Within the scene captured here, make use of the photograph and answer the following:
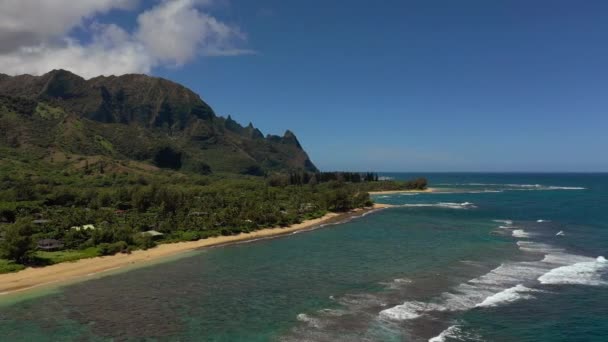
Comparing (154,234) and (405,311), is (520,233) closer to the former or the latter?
(405,311)

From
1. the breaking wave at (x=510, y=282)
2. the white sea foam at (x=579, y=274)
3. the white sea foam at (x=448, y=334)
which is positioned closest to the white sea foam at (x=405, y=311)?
the breaking wave at (x=510, y=282)

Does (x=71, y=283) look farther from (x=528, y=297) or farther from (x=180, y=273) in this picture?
(x=528, y=297)

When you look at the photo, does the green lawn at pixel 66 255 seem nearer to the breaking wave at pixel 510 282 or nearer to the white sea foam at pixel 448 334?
the breaking wave at pixel 510 282

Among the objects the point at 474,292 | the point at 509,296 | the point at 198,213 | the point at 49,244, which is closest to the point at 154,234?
the point at 49,244

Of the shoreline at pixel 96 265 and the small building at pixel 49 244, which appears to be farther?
the small building at pixel 49 244

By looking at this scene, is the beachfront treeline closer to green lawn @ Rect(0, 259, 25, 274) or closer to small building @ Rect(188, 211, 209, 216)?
green lawn @ Rect(0, 259, 25, 274)

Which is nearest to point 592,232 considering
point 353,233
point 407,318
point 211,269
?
point 353,233
